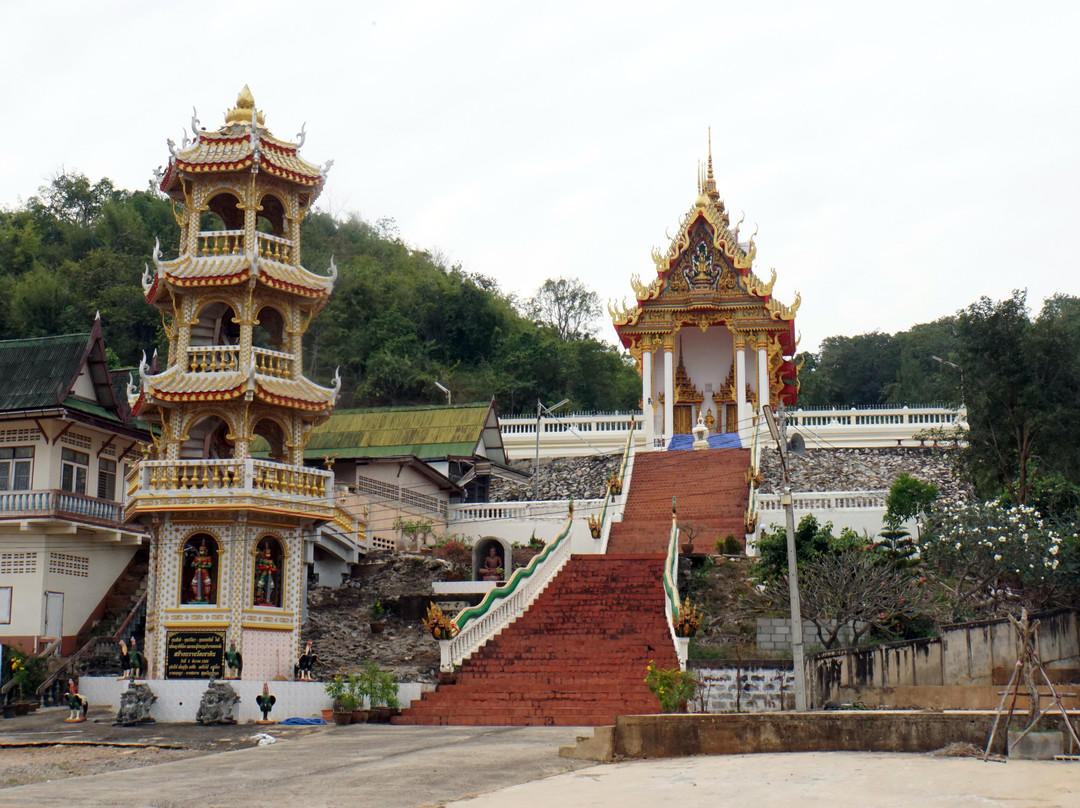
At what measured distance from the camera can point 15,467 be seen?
100ft

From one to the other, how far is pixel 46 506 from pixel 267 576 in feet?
21.3

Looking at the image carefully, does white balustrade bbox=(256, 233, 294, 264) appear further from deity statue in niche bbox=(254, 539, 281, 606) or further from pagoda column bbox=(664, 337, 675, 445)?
pagoda column bbox=(664, 337, 675, 445)

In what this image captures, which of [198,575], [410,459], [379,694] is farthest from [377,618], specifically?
[410,459]

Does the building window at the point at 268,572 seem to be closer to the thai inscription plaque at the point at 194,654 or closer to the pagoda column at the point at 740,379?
the thai inscription plaque at the point at 194,654

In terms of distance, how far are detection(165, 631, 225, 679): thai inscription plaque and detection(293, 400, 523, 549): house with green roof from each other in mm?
9235

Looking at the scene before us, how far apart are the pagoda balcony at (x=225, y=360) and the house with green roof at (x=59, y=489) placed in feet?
15.9

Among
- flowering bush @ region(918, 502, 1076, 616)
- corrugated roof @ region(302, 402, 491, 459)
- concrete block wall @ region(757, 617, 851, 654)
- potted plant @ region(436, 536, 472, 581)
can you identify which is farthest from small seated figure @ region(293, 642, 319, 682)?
corrugated roof @ region(302, 402, 491, 459)

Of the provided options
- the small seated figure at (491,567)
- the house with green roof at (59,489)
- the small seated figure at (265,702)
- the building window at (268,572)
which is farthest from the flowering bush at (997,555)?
the house with green roof at (59,489)

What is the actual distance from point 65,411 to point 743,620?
15972mm

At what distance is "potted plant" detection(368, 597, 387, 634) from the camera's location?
2819 cm

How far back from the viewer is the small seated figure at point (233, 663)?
24.2m

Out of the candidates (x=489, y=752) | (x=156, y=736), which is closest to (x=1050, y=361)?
(x=489, y=752)

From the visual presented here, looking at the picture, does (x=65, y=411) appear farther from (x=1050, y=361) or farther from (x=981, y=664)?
(x=1050, y=361)

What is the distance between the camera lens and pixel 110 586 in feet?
103
